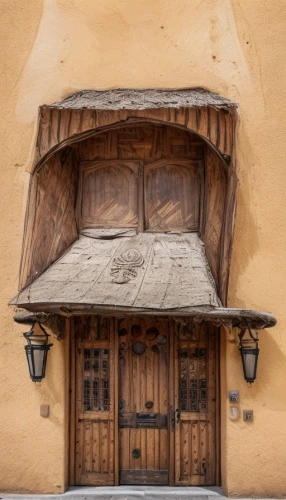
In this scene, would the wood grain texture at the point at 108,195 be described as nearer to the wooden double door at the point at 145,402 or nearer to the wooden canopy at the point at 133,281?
the wooden canopy at the point at 133,281

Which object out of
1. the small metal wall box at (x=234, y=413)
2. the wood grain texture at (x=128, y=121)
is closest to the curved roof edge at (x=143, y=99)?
the wood grain texture at (x=128, y=121)

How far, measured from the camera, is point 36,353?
682 centimetres

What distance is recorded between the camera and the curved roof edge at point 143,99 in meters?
6.69

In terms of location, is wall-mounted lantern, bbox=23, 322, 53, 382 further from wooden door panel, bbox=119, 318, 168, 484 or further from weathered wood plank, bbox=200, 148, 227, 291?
weathered wood plank, bbox=200, 148, 227, 291

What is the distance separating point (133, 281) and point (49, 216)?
1437 millimetres

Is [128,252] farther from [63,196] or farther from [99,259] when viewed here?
[63,196]

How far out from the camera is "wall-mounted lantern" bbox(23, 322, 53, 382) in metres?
6.80

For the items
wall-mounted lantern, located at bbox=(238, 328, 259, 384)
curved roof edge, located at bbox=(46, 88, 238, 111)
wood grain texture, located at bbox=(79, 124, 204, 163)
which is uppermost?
curved roof edge, located at bbox=(46, 88, 238, 111)

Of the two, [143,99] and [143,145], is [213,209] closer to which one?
[143,145]

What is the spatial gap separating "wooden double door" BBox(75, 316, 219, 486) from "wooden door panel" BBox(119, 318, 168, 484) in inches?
0.5

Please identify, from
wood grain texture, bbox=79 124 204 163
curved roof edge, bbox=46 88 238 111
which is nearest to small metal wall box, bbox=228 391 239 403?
wood grain texture, bbox=79 124 204 163

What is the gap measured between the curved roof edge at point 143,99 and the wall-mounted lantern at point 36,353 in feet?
8.73

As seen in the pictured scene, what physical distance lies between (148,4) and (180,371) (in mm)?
4686

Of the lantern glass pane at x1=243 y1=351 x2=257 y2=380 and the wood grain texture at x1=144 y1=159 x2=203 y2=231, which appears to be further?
the wood grain texture at x1=144 y1=159 x2=203 y2=231
